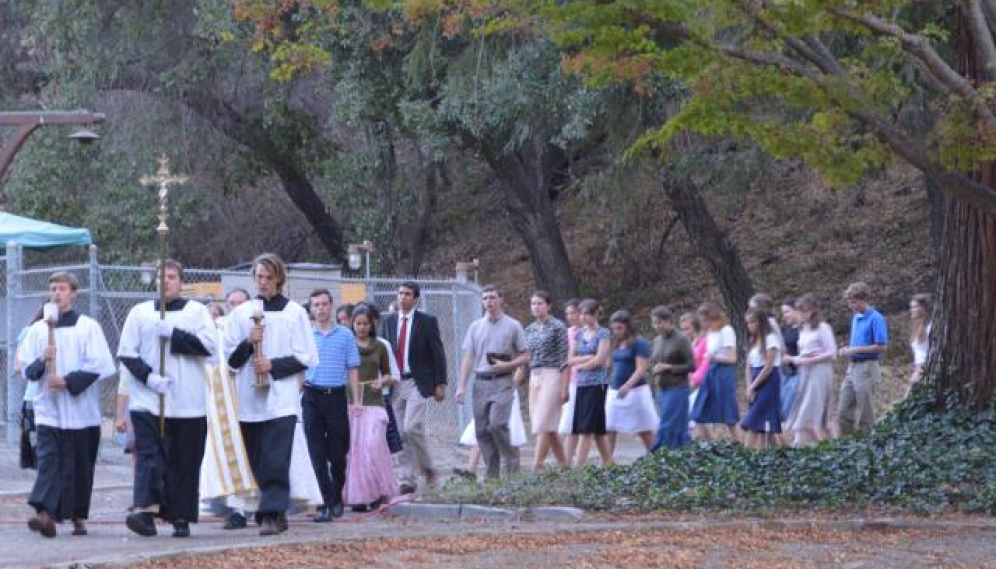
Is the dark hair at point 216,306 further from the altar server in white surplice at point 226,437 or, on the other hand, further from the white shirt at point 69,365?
the altar server in white surplice at point 226,437

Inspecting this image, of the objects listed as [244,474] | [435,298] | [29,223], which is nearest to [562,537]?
[244,474]

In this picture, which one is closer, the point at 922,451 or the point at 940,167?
the point at 940,167

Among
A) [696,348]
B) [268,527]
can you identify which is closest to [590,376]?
[696,348]

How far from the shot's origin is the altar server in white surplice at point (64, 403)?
11.7 metres

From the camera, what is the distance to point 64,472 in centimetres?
1177

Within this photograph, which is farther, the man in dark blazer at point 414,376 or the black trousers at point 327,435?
the man in dark blazer at point 414,376

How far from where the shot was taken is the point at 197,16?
26188mm

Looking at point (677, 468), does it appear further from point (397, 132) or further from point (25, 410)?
point (397, 132)

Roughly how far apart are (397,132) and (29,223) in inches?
239

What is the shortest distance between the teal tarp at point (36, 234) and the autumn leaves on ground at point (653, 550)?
12.6m

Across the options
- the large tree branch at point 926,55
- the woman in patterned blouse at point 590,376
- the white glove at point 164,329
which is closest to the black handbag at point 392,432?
the woman in patterned blouse at point 590,376

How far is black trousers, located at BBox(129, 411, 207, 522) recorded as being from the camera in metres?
11.5

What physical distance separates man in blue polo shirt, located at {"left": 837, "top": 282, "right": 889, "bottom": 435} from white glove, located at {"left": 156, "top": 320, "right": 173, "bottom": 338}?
7604 millimetres

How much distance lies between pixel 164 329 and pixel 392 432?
3.54 m
